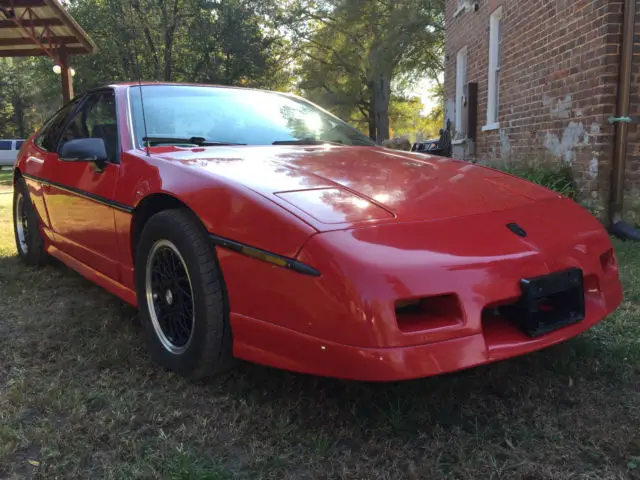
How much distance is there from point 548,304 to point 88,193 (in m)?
2.28

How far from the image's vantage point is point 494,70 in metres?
8.44

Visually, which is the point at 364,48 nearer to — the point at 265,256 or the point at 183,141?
the point at 183,141

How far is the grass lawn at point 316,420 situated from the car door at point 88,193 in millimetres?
529

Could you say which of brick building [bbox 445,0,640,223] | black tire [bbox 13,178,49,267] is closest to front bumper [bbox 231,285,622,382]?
black tire [bbox 13,178,49,267]

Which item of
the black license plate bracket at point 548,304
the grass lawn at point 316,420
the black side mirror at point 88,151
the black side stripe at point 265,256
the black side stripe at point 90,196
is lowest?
the grass lawn at point 316,420

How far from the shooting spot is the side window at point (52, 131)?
373 cm

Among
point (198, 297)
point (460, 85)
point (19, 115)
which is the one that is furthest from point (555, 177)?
point (19, 115)

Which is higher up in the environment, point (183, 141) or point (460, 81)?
point (460, 81)

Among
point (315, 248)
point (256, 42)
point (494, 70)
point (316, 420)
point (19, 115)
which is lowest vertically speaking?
point (316, 420)

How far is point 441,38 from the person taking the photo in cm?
2150

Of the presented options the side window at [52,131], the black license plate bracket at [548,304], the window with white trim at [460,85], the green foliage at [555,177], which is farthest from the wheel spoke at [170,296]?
the window with white trim at [460,85]

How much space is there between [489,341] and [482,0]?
8.60 metres

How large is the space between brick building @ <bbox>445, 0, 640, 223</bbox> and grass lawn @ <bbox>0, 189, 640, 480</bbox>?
3.21 m

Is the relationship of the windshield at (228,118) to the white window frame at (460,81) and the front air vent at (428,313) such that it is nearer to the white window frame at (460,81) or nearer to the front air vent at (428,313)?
the front air vent at (428,313)
